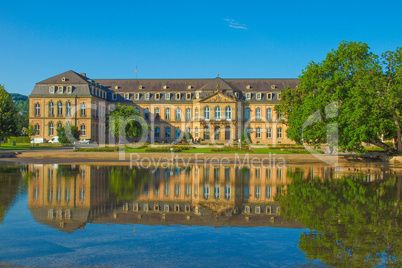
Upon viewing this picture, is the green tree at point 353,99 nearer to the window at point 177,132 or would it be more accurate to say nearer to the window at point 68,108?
the window at point 177,132

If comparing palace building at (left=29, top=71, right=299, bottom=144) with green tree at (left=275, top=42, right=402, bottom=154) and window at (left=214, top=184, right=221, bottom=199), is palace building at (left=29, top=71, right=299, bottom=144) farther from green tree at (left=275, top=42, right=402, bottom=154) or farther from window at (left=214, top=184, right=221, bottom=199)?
window at (left=214, top=184, right=221, bottom=199)

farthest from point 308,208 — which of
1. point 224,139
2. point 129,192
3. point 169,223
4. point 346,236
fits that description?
point 224,139

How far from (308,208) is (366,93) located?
26519mm

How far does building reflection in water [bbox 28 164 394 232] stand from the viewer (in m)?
12.3

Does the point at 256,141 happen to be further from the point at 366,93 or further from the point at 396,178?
the point at 396,178

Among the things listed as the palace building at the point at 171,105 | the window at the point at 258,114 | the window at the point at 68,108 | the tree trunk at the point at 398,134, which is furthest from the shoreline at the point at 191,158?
the window at the point at 258,114

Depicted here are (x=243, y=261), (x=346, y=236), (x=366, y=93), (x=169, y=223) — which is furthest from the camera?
(x=366, y=93)

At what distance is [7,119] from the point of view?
185 ft

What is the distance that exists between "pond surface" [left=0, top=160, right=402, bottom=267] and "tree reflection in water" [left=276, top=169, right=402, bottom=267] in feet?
0.10

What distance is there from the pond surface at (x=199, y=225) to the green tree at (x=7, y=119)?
4178 cm

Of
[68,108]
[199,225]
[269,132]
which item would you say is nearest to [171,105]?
[68,108]

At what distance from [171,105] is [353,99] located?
54.5m

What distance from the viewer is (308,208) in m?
13.9

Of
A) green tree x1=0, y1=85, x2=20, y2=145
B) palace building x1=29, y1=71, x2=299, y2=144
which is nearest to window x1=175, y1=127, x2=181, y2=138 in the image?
palace building x1=29, y1=71, x2=299, y2=144
